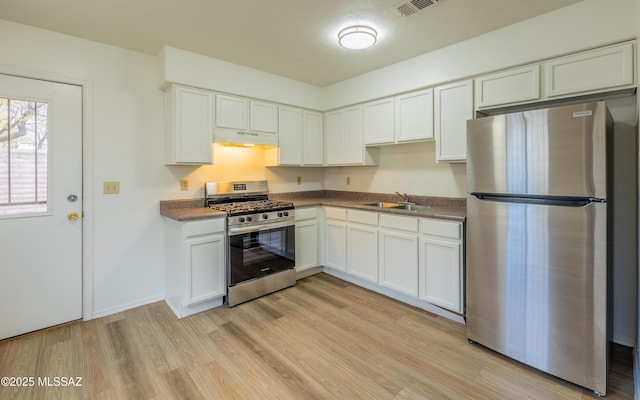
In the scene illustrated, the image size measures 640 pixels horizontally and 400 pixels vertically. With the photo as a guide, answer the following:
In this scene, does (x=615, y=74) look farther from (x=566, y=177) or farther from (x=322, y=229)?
(x=322, y=229)

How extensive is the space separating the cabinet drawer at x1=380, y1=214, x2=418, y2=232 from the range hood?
5.18 ft

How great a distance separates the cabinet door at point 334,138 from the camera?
394 cm

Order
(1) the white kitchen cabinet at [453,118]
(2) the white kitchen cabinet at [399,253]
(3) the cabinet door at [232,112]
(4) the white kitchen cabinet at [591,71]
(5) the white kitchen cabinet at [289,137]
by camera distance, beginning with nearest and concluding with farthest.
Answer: (4) the white kitchen cabinet at [591,71], (1) the white kitchen cabinet at [453,118], (2) the white kitchen cabinet at [399,253], (3) the cabinet door at [232,112], (5) the white kitchen cabinet at [289,137]

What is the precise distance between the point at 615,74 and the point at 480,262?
1.55 metres

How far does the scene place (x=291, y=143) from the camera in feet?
12.6

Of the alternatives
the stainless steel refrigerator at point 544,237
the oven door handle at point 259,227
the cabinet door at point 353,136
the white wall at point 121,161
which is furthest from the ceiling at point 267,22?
the oven door handle at point 259,227

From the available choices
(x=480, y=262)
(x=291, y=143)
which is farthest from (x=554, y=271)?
(x=291, y=143)

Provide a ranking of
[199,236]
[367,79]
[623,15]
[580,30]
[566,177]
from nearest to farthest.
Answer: [566,177]
[623,15]
[580,30]
[199,236]
[367,79]

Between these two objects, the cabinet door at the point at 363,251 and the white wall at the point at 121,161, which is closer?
the white wall at the point at 121,161

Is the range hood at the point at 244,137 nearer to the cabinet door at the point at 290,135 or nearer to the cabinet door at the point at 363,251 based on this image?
the cabinet door at the point at 290,135

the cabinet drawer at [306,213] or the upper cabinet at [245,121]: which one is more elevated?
the upper cabinet at [245,121]

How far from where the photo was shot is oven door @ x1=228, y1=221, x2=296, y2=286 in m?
2.93

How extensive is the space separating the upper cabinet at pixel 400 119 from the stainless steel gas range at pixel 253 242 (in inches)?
51.4

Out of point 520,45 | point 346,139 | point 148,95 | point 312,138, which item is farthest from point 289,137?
point 520,45
